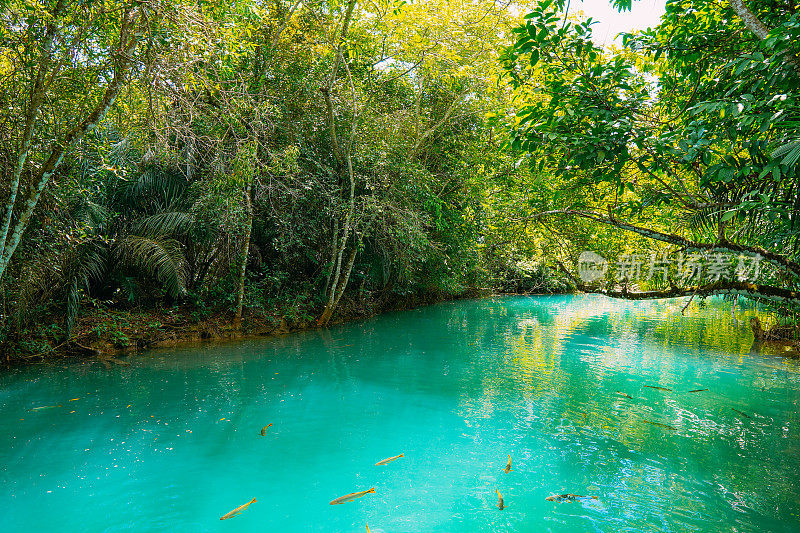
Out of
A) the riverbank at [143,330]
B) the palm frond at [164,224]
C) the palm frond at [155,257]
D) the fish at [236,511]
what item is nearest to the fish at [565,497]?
the fish at [236,511]

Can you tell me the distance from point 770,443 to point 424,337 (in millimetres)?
7691

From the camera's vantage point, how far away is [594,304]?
2094 cm

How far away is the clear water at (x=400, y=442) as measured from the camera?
3791mm

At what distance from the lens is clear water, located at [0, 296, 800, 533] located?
379 cm

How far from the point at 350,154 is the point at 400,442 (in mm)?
8308

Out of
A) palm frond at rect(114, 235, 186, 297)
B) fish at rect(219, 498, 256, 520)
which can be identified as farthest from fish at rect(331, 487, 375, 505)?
palm frond at rect(114, 235, 186, 297)

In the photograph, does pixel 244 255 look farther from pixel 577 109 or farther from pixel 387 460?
pixel 577 109

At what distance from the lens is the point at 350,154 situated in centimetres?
1184

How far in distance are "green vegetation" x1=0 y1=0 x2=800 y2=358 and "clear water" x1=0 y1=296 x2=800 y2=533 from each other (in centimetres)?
178

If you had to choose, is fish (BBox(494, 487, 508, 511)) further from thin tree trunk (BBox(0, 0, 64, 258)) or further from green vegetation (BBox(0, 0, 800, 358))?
thin tree trunk (BBox(0, 0, 64, 258))

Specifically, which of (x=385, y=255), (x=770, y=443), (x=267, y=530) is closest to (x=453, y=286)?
(x=385, y=255)

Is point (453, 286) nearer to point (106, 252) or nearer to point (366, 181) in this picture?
point (366, 181)

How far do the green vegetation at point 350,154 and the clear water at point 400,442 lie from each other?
1.78m

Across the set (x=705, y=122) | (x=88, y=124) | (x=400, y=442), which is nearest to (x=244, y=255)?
(x=88, y=124)
